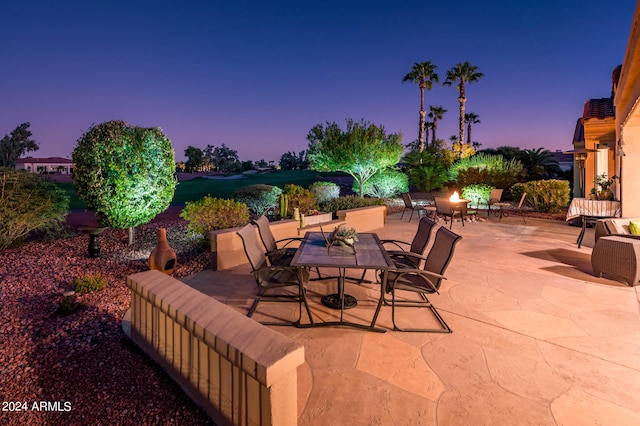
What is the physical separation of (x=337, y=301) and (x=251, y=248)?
117 centimetres

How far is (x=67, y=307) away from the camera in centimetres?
343

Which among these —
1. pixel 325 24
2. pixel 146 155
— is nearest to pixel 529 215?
pixel 146 155

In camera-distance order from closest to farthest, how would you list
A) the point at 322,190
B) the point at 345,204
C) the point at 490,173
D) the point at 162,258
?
the point at 162,258, the point at 345,204, the point at 322,190, the point at 490,173

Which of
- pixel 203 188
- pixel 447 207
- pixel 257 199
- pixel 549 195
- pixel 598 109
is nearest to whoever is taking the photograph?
pixel 447 207

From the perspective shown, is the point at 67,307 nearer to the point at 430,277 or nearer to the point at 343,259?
the point at 343,259

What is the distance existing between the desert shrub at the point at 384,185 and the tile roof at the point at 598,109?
29.2 ft

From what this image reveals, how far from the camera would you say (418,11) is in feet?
59.7

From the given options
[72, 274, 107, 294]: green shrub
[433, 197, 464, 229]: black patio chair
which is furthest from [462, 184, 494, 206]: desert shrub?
[72, 274, 107, 294]: green shrub

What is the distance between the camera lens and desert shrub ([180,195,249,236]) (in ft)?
20.3

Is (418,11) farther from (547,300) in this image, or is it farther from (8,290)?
(8,290)

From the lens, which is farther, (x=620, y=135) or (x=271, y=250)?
(x=620, y=135)

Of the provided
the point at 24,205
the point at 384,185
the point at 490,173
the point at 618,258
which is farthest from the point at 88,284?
the point at 490,173

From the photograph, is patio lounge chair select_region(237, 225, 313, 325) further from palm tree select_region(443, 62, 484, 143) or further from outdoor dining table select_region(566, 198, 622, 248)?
palm tree select_region(443, 62, 484, 143)

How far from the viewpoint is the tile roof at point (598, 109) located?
11155mm
